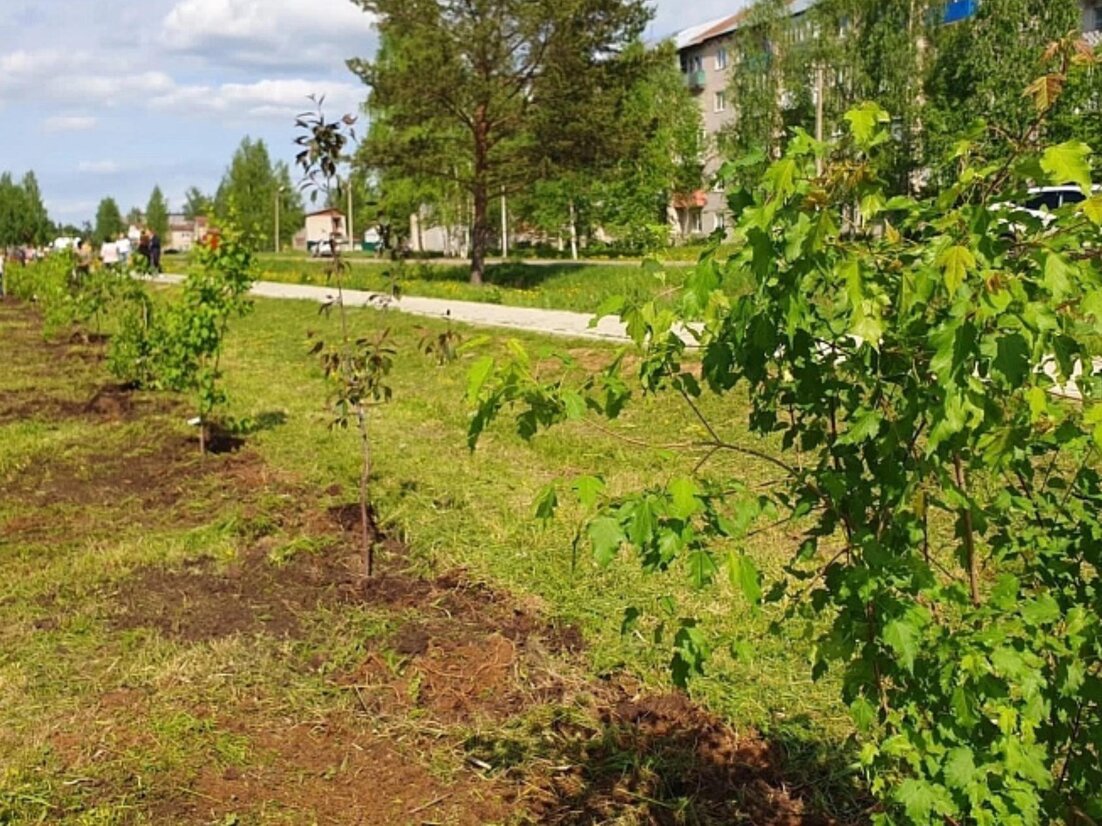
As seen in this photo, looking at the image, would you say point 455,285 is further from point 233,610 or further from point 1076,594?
point 1076,594

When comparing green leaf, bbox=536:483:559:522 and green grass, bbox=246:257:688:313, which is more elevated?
green grass, bbox=246:257:688:313

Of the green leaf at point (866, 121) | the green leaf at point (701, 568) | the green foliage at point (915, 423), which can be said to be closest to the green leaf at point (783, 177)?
the green foliage at point (915, 423)

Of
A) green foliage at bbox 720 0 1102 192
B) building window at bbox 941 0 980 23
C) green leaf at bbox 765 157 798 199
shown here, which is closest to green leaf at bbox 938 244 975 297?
green leaf at bbox 765 157 798 199

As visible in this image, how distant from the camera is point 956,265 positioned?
1268 millimetres

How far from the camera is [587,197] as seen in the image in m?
40.5

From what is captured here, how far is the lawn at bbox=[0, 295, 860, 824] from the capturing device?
2.82 m

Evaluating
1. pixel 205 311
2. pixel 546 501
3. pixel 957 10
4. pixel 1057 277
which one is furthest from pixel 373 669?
pixel 957 10

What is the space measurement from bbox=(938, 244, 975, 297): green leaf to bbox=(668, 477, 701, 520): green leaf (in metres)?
0.43

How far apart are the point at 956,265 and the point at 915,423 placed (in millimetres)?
387

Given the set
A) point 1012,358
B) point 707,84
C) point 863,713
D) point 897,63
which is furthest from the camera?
point 707,84

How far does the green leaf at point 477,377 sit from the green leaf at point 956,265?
0.61 m

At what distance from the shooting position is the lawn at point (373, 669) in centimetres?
282

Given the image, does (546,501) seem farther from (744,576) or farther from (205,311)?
(205,311)

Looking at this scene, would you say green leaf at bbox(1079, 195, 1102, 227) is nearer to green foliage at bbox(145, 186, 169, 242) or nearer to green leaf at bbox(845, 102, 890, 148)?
green leaf at bbox(845, 102, 890, 148)
